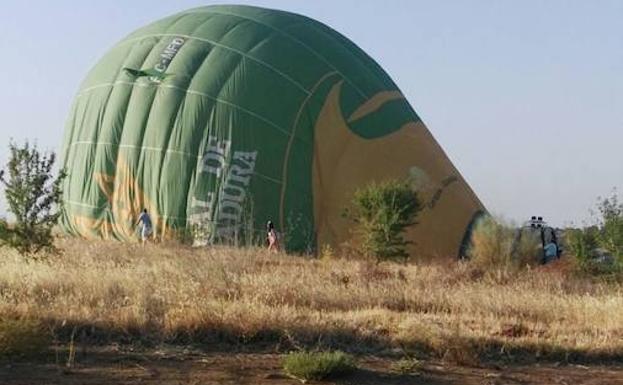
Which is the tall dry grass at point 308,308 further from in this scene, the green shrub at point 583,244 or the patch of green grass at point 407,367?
the green shrub at point 583,244

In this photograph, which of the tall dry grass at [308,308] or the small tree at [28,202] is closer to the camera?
the tall dry grass at [308,308]

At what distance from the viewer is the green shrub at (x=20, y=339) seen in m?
7.15

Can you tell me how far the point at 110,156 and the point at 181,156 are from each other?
8.15ft

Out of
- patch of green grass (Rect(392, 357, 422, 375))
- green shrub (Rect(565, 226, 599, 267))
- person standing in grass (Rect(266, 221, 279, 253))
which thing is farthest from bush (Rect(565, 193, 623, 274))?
patch of green grass (Rect(392, 357, 422, 375))

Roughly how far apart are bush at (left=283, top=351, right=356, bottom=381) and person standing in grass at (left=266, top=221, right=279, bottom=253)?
1349cm

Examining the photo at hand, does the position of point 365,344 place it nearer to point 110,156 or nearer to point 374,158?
point 374,158

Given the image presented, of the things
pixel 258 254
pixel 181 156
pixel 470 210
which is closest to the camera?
pixel 258 254

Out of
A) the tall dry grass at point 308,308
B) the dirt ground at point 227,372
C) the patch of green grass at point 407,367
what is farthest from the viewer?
the tall dry grass at point 308,308

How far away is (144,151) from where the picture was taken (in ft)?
74.5

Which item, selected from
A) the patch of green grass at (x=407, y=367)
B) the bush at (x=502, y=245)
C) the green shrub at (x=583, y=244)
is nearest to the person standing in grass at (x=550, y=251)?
the bush at (x=502, y=245)

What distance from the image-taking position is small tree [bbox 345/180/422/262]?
2058cm

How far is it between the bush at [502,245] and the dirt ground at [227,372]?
43.8ft

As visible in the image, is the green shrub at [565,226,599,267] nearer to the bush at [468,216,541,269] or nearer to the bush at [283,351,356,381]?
the bush at [468,216,541,269]

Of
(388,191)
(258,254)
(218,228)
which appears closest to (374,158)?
(388,191)
